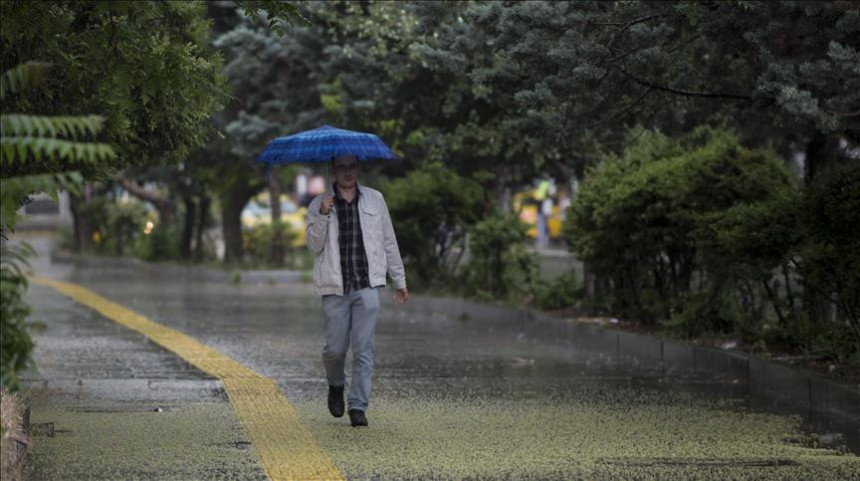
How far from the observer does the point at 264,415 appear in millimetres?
10219

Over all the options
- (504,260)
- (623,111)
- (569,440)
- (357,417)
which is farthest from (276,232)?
(569,440)

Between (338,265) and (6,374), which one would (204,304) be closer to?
(338,265)

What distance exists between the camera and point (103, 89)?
8438mm

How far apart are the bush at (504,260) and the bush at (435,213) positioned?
59.1 inches

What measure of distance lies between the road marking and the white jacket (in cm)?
96

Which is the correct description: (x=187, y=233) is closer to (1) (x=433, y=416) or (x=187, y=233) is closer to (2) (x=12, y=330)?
(1) (x=433, y=416)

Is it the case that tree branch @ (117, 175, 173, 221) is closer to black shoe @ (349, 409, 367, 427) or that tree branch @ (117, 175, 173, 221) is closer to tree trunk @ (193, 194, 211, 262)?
tree trunk @ (193, 194, 211, 262)

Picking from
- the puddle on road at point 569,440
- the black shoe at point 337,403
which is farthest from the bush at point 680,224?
the black shoe at point 337,403

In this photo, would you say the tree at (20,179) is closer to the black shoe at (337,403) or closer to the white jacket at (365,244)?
the white jacket at (365,244)

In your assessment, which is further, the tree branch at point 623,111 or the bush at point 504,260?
the bush at point 504,260

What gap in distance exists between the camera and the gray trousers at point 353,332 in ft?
32.2

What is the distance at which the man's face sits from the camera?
10008 millimetres

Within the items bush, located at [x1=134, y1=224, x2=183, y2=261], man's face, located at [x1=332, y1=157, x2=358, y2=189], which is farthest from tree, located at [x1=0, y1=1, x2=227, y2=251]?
bush, located at [x1=134, y1=224, x2=183, y2=261]

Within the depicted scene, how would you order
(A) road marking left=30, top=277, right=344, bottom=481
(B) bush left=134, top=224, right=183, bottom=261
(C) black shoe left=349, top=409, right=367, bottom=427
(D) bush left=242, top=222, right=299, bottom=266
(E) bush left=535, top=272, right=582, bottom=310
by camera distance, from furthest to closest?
(B) bush left=134, top=224, right=183, bottom=261, (D) bush left=242, top=222, right=299, bottom=266, (E) bush left=535, top=272, right=582, bottom=310, (C) black shoe left=349, top=409, right=367, bottom=427, (A) road marking left=30, top=277, right=344, bottom=481
